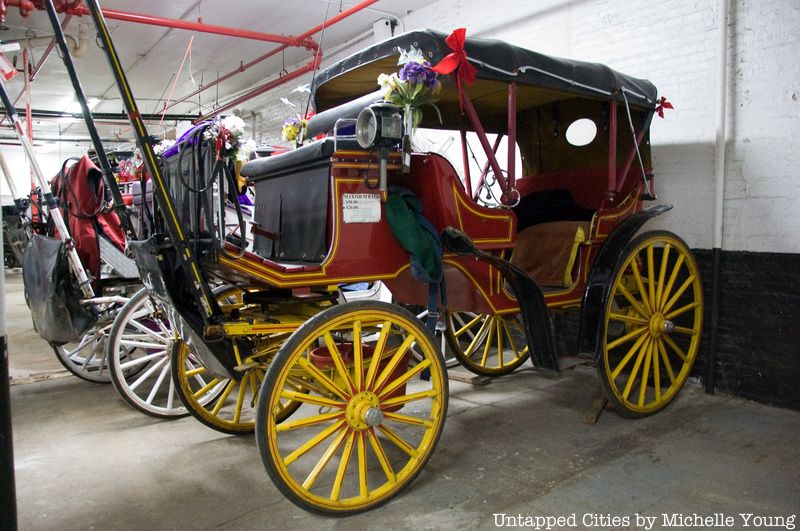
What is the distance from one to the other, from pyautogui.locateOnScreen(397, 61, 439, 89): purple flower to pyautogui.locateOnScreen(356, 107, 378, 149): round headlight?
21 centimetres

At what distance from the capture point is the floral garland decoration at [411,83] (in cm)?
232

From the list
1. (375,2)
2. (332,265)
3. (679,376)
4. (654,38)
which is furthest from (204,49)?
(679,376)

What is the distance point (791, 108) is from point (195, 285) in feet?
10.3

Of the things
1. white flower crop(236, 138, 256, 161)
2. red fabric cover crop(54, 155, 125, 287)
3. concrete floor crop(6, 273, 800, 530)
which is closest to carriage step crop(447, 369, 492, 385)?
concrete floor crop(6, 273, 800, 530)

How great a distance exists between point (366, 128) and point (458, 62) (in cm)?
51

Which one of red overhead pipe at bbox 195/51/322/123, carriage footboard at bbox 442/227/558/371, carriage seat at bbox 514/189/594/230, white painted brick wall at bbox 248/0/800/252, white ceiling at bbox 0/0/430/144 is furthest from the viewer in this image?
red overhead pipe at bbox 195/51/322/123

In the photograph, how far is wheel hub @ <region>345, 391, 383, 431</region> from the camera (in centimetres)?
223

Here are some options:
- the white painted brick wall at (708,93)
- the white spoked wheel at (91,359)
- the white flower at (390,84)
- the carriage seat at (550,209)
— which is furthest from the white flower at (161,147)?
the white painted brick wall at (708,93)

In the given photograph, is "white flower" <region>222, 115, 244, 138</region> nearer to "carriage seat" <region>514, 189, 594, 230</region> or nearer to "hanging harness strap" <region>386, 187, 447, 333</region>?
"hanging harness strap" <region>386, 187, 447, 333</region>

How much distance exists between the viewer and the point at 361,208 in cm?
237

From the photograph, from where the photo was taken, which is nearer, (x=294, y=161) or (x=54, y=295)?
(x=294, y=161)

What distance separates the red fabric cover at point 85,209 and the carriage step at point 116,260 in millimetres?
31

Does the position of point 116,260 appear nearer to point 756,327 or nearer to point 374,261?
point 374,261

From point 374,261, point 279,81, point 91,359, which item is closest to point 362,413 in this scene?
point 374,261
